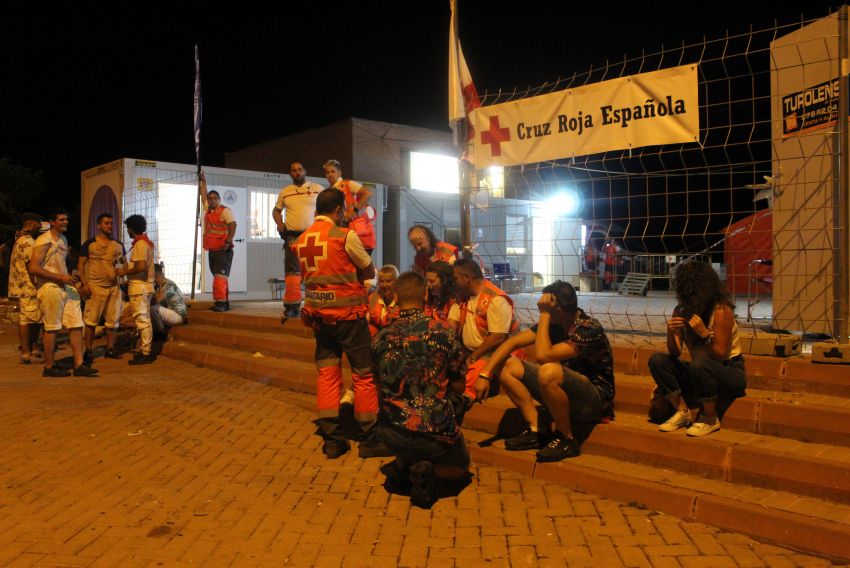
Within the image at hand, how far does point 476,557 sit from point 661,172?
12.0ft

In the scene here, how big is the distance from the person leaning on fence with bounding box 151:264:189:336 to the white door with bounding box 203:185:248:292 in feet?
13.4

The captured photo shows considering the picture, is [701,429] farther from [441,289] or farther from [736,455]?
[441,289]

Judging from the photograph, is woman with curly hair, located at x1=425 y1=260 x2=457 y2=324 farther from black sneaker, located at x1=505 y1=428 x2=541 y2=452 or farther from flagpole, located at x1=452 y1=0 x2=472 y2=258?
black sneaker, located at x1=505 y1=428 x2=541 y2=452

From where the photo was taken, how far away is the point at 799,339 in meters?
5.09

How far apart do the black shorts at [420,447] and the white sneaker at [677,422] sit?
1.38 m

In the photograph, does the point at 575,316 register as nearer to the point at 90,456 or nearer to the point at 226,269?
the point at 90,456

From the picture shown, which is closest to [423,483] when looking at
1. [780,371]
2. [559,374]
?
[559,374]

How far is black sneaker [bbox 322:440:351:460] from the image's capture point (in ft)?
16.6

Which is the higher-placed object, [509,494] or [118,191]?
[118,191]

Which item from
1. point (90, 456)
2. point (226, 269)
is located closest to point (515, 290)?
point (226, 269)

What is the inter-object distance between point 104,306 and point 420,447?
243 inches

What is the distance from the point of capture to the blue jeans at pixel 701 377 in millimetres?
4477

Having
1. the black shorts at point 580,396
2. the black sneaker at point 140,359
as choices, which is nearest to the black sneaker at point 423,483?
the black shorts at point 580,396

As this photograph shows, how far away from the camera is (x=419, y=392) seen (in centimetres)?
412
